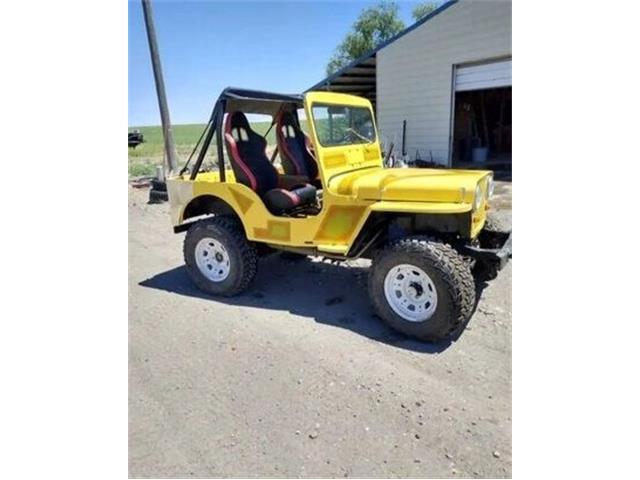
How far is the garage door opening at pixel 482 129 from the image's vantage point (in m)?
14.1

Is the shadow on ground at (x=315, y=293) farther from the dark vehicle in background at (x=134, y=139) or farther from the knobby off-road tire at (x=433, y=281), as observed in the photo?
the dark vehicle in background at (x=134, y=139)

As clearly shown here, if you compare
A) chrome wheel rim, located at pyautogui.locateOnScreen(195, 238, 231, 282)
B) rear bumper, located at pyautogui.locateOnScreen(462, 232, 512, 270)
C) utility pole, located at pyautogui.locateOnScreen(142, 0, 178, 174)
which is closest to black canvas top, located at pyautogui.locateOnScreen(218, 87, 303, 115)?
chrome wheel rim, located at pyautogui.locateOnScreen(195, 238, 231, 282)

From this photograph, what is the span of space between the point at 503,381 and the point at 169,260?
4200 mm

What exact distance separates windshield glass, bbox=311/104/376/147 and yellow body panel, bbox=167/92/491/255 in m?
0.06

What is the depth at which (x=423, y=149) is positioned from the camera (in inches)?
472

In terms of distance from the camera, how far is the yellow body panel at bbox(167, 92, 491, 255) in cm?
332

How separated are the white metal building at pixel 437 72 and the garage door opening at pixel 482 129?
19 centimetres

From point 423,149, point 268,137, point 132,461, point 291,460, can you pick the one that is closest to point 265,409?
point 291,460

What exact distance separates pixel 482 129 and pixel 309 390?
52.0 ft

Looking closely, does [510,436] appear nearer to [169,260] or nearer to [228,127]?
[228,127]

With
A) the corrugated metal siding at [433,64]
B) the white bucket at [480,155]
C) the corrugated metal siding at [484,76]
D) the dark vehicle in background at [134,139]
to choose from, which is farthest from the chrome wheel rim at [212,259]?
the dark vehicle in background at [134,139]

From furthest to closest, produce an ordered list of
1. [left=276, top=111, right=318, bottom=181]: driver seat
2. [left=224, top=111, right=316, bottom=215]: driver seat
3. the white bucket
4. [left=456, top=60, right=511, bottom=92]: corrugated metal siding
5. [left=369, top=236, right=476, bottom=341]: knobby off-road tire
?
the white bucket
[left=456, top=60, right=511, bottom=92]: corrugated metal siding
[left=276, top=111, right=318, bottom=181]: driver seat
[left=224, top=111, right=316, bottom=215]: driver seat
[left=369, top=236, right=476, bottom=341]: knobby off-road tire

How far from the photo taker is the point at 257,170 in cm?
445

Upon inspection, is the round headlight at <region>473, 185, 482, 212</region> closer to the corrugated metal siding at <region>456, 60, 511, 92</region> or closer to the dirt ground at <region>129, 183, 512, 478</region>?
the dirt ground at <region>129, 183, 512, 478</region>
